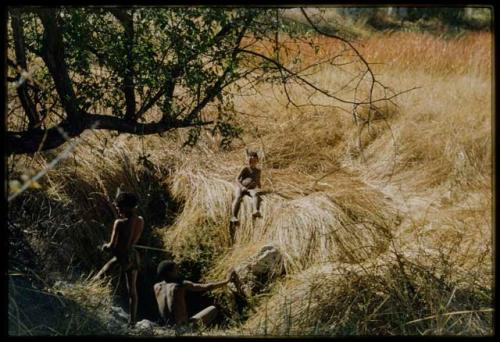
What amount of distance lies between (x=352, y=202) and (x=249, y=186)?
78cm

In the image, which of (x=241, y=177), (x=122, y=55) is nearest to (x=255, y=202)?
(x=241, y=177)

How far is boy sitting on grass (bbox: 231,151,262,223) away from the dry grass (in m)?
0.08

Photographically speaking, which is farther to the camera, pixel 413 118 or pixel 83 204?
pixel 413 118

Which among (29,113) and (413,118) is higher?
(29,113)

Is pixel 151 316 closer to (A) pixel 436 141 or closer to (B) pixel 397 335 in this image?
(B) pixel 397 335

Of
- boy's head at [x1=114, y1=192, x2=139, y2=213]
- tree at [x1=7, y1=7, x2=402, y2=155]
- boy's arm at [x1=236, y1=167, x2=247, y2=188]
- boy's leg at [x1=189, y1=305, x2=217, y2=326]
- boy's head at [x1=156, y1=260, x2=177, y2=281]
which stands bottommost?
boy's leg at [x1=189, y1=305, x2=217, y2=326]

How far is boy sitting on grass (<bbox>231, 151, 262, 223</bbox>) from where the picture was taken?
19.9 feet

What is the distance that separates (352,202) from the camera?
6047 millimetres

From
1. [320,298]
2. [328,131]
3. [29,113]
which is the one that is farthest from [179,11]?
[328,131]

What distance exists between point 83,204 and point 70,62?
5.54 ft

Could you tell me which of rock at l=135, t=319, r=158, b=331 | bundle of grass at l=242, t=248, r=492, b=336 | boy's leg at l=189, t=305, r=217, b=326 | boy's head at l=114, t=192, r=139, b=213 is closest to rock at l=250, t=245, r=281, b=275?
boy's leg at l=189, t=305, r=217, b=326

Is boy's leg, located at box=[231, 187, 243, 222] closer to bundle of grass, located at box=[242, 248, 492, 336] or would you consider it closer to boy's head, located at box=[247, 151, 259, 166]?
boy's head, located at box=[247, 151, 259, 166]

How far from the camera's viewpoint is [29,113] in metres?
3.96

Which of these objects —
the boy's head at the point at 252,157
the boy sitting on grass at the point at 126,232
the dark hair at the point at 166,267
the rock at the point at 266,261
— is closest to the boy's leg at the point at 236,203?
the boy's head at the point at 252,157
